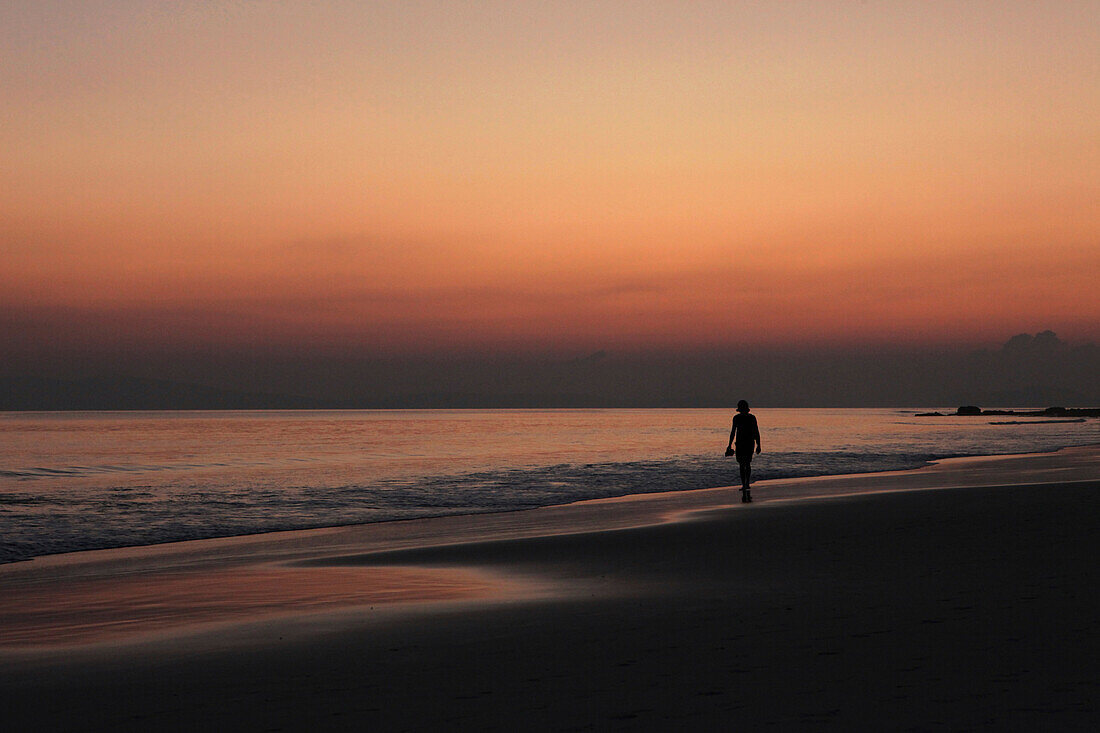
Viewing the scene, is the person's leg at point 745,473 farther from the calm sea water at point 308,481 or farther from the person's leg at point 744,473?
the calm sea water at point 308,481

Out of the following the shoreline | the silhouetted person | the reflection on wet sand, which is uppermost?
the silhouetted person

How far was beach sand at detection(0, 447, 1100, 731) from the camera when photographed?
582 cm

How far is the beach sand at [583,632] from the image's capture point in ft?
19.1

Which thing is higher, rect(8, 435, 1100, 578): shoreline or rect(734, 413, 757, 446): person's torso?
rect(734, 413, 757, 446): person's torso

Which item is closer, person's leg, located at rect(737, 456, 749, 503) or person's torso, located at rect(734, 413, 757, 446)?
person's leg, located at rect(737, 456, 749, 503)

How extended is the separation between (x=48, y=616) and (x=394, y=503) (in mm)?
15464

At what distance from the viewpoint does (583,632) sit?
8.16 meters

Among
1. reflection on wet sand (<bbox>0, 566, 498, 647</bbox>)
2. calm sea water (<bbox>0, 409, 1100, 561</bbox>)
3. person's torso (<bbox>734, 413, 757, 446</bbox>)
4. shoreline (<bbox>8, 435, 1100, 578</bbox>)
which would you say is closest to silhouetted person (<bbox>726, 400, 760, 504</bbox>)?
person's torso (<bbox>734, 413, 757, 446</bbox>)

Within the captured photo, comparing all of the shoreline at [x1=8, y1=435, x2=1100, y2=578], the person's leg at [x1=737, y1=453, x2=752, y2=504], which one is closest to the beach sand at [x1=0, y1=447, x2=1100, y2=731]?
the shoreline at [x1=8, y1=435, x2=1100, y2=578]

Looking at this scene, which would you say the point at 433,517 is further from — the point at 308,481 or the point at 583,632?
the point at 583,632

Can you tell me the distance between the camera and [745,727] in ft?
17.4

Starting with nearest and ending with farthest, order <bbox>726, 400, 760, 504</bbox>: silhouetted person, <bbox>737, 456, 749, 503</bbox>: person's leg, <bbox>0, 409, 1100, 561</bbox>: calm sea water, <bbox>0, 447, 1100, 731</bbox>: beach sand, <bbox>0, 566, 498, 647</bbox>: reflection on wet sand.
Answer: <bbox>0, 447, 1100, 731</bbox>: beach sand
<bbox>0, 566, 498, 647</bbox>: reflection on wet sand
<bbox>0, 409, 1100, 561</bbox>: calm sea water
<bbox>737, 456, 749, 503</bbox>: person's leg
<bbox>726, 400, 760, 504</bbox>: silhouetted person

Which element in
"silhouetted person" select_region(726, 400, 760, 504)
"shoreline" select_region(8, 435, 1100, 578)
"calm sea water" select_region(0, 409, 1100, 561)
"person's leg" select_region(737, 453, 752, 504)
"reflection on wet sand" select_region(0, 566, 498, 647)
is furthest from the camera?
"silhouetted person" select_region(726, 400, 760, 504)

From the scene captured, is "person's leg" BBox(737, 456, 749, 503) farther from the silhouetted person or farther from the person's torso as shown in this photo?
the person's torso
